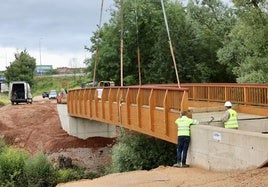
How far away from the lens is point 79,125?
33969 millimetres

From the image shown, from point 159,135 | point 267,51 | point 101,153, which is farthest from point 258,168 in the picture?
point 101,153

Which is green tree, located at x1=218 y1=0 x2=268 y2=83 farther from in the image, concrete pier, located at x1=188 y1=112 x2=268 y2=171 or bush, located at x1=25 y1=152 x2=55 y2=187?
bush, located at x1=25 y1=152 x2=55 y2=187

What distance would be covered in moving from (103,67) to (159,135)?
36.3m

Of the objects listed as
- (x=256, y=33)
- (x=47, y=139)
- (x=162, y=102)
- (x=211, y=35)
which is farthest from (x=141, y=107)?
(x=211, y=35)

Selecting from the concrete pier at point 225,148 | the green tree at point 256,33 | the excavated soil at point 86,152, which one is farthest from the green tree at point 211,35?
the concrete pier at point 225,148

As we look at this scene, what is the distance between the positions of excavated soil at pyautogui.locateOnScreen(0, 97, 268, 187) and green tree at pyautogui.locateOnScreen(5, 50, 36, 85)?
175 ft

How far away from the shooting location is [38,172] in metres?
21.8

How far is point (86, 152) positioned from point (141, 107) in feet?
42.1

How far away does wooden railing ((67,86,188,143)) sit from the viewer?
16094 mm

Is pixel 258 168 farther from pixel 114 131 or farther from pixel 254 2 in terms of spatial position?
pixel 114 131

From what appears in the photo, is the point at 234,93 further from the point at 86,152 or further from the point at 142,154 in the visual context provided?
the point at 86,152

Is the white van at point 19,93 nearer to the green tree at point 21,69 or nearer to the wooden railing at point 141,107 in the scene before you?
the wooden railing at point 141,107

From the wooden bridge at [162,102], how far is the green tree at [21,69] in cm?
7303

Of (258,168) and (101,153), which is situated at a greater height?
(258,168)
